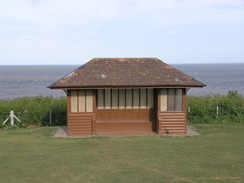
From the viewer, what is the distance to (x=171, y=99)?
18281 millimetres

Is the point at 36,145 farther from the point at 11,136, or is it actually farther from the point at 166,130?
the point at 166,130

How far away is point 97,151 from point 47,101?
1052 cm

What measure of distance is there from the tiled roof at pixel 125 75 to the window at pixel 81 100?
1.88ft

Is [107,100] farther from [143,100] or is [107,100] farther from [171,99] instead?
[171,99]

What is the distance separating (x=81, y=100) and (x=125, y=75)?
253 centimetres

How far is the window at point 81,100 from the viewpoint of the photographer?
1811cm

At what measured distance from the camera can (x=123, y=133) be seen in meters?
18.8

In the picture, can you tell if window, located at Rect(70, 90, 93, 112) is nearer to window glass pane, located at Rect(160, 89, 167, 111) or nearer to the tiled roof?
the tiled roof

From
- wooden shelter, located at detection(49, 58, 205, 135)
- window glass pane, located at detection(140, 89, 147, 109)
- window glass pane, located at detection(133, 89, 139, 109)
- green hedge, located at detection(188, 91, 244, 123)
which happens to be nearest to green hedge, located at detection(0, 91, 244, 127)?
green hedge, located at detection(188, 91, 244, 123)

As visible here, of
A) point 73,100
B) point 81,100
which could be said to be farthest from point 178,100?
point 73,100

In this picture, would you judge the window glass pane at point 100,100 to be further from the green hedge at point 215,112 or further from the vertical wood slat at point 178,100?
the green hedge at point 215,112

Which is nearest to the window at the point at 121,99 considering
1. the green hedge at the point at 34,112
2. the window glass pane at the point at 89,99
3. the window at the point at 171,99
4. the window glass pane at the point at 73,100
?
the window glass pane at the point at 89,99

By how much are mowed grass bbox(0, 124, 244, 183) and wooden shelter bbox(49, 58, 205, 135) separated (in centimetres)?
127

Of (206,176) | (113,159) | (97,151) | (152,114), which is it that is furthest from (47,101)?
(206,176)
